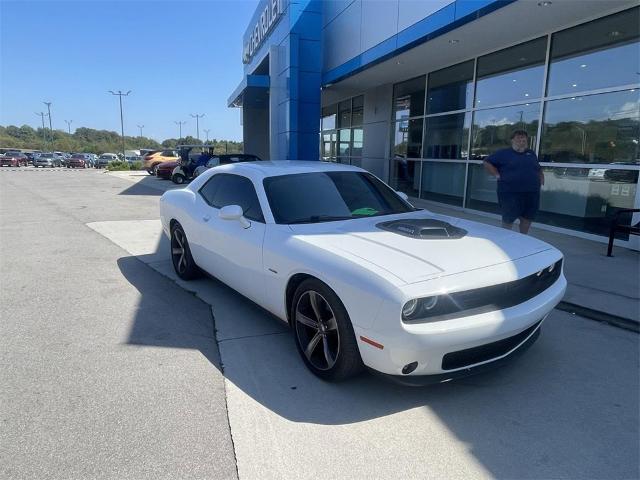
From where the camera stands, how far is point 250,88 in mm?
18328

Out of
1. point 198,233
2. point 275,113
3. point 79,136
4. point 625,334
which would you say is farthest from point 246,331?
point 79,136

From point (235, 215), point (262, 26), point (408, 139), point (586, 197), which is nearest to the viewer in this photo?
point (235, 215)

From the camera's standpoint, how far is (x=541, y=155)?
839 cm

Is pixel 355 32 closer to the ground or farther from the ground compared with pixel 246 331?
farther from the ground

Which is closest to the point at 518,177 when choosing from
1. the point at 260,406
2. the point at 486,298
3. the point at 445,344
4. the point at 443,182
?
the point at 486,298

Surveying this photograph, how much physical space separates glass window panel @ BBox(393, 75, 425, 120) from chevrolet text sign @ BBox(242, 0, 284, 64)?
4.84 metres

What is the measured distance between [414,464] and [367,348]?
644 millimetres

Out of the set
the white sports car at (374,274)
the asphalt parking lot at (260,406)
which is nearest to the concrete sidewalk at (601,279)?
the asphalt parking lot at (260,406)

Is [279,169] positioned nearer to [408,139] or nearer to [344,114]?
[408,139]

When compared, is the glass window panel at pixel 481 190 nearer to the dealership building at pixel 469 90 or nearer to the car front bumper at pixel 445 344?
the dealership building at pixel 469 90

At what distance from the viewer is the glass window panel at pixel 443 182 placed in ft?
35.9

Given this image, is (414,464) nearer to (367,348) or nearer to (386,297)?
(367,348)

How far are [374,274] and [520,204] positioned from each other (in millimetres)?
4036

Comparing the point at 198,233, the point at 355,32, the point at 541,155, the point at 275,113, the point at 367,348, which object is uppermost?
the point at 355,32
